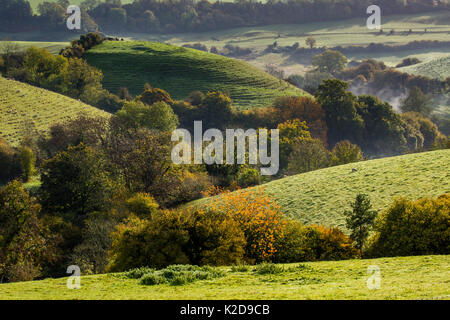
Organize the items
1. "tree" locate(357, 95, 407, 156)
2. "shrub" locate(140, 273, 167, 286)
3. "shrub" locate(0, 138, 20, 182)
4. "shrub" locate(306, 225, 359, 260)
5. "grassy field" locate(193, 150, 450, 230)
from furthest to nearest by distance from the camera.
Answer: "tree" locate(357, 95, 407, 156) < "shrub" locate(0, 138, 20, 182) < "grassy field" locate(193, 150, 450, 230) < "shrub" locate(306, 225, 359, 260) < "shrub" locate(140, 273, 167, 286)

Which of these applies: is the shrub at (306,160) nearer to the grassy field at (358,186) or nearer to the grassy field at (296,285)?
the grassy field at (358,186)

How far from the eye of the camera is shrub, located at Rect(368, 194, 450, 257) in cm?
2650

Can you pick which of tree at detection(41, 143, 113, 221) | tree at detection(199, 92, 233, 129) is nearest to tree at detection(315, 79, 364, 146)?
tree at detection(199, 92, 233, 129)

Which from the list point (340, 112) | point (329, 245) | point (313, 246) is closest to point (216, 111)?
point (340, 112)

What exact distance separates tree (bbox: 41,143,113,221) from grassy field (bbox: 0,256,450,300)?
30.1m

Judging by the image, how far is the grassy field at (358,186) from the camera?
130 feet

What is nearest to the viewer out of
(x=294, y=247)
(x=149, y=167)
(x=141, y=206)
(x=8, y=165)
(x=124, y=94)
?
(x=294, y=247)

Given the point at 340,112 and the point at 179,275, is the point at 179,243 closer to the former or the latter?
the point at 179,275

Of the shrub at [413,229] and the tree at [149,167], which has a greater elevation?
the shrub at [413,229]

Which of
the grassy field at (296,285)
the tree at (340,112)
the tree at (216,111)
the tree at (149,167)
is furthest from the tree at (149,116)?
the grassy field at (296,285)

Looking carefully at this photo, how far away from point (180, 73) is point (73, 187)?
346 ft

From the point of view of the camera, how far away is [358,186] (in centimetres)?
4469

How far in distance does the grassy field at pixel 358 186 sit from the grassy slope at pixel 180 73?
8749cm

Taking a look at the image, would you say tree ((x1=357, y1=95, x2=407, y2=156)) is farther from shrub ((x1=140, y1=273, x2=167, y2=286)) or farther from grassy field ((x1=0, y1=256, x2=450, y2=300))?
shrub ((x1=140, y1=273, x2=167, y2=286))
